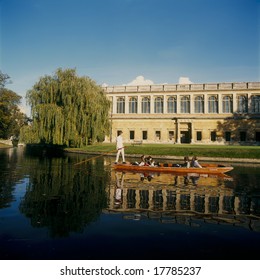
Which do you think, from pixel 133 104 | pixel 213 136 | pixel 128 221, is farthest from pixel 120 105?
pixel 128 221

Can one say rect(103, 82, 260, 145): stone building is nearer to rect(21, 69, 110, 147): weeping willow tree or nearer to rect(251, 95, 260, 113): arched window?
rect(251, 95, 260, 113): arched window

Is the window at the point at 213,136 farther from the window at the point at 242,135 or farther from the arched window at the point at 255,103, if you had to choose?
the arched window at the point at 255,103

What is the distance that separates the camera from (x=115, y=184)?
11.8 m

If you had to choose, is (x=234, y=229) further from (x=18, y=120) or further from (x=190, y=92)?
(x=18, y=120)

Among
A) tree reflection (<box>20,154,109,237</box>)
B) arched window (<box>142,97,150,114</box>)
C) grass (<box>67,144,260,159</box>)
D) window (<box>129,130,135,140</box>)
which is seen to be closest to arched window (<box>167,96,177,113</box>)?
arched window (<box>142,97,150,114</box>)

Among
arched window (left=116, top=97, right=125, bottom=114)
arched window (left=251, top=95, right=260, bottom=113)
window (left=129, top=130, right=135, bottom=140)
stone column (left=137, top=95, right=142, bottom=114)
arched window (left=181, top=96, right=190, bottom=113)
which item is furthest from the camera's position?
arched window (left=116, top=97, right=125, bottom=114)

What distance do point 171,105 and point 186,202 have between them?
138 ft

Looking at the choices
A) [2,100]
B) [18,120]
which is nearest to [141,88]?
[2,100]

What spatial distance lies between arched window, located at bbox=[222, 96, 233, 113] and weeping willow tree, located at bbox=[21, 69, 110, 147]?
82.0 feet

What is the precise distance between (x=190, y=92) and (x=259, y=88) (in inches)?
455

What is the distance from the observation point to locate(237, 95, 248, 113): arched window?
46125mm

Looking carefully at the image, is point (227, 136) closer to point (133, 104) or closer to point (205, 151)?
point (133, 104)

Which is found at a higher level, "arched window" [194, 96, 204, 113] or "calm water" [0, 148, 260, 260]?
"arched window" [194, 96, 204, 113]
